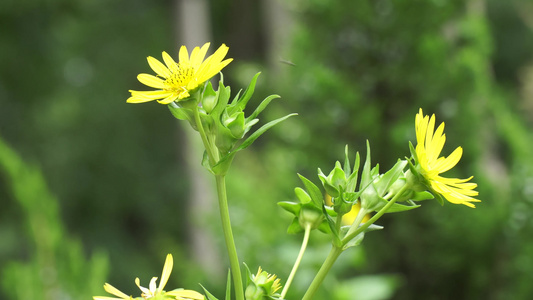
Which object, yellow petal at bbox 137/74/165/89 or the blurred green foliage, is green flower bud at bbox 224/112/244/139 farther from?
the blurred green foliage

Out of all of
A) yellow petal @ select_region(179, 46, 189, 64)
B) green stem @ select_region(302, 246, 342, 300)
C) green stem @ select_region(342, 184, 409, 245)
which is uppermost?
yellow petal @ select_region(179, 46, 189, 64)

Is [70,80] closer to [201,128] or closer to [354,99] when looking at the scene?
[354,99]

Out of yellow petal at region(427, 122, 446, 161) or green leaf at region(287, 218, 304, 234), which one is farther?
green leaf at region(287, 218, 304, 234)

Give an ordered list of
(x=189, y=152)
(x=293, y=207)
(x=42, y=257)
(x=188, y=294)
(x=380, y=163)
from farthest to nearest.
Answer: (x=189, y=152), (x=380, y=163), (x=42, y=257), (x=293, y=207), (x=188, y=294)

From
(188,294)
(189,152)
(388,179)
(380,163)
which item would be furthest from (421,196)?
(189,152)

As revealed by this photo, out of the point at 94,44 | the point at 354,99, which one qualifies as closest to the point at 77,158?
the point at 94,44

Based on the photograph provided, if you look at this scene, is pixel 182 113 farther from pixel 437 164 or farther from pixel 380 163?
pixel 380 163

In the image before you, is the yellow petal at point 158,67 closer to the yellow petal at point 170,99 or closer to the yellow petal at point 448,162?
the yellow petal at point 170,99

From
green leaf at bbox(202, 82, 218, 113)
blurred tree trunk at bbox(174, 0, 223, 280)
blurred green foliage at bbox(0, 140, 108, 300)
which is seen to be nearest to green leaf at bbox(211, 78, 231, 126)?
green leaf at bbox(202, 82, 218, 113)
